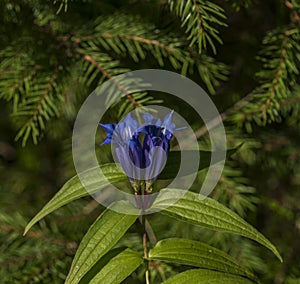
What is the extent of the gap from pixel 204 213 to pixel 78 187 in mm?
170

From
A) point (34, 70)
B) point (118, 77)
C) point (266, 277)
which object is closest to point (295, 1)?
point (118, 77)

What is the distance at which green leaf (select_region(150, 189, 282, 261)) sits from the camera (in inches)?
31.4

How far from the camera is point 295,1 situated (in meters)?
1.14

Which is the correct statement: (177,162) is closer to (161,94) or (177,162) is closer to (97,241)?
(97,241)

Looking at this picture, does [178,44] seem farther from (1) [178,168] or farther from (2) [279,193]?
(2) [279,193]

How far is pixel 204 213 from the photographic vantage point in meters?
0.83

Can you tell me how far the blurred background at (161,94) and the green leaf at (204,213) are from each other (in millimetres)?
248

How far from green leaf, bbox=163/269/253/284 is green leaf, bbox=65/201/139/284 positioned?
0.10 metres

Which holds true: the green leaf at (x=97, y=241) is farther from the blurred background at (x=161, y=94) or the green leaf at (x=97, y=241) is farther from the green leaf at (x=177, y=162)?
the blurred background at (x=161, y=94)

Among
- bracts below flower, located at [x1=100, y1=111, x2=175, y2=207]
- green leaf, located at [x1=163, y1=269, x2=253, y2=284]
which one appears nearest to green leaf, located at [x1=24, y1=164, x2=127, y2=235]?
bracts below flower, located at [x1=100, y1=111, x2=175, y2=207]

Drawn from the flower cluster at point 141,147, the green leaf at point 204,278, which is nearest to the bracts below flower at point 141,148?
the flower cluster at point 141,147

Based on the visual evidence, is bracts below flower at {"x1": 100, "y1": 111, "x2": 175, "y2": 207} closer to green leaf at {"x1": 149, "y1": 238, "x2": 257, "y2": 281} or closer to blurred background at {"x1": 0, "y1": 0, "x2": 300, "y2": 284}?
green leaf at {"x1": 149, "y1": 238, "x2": 257, "y2": 281}

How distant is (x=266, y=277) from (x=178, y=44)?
22.3 inches

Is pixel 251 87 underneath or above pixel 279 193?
above
